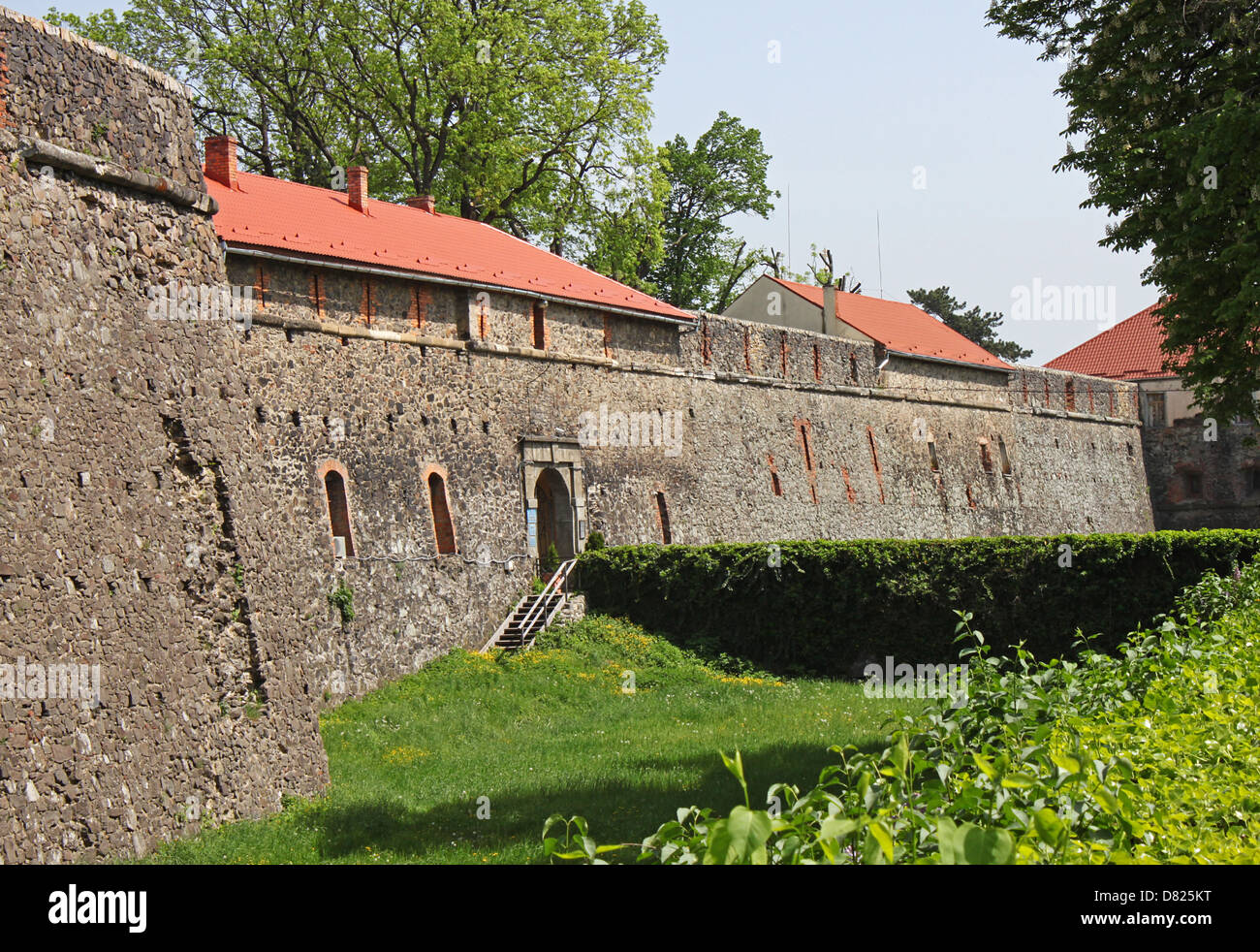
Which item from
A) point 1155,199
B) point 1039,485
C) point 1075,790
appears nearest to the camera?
point 1075,790

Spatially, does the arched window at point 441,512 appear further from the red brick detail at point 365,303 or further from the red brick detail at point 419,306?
the red brick detail at point 365,303

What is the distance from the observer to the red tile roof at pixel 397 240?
64.3ft

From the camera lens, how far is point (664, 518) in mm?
27016

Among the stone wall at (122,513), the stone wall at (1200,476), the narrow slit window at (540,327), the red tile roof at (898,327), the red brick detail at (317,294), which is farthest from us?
the stone wall at (1200,476)

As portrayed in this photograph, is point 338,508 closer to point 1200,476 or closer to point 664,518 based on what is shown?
point 664,518

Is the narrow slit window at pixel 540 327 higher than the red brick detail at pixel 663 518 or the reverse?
higher

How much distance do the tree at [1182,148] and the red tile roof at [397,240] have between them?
35.0ft

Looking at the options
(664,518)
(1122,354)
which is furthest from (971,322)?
(664,518)

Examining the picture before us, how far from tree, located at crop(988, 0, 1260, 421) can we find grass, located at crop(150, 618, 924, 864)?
6.07m

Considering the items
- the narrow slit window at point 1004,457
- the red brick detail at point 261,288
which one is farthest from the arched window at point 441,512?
the narrow slit window at point 1004,457

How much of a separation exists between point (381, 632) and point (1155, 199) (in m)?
12.9

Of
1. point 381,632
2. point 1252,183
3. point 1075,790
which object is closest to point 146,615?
point 1075,790

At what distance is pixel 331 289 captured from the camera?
19875 millimetres
